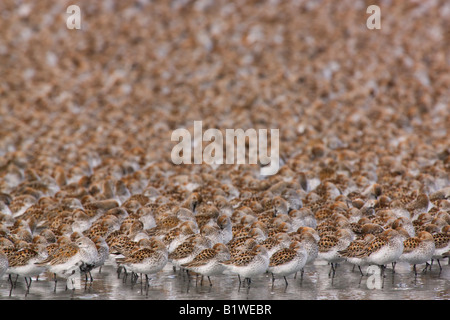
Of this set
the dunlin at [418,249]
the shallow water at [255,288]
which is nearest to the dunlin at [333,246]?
the shallow water at [255,288]

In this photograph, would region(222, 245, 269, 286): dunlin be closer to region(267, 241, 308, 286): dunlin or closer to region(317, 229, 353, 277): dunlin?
region(267, 241, 308, 286): dunlin

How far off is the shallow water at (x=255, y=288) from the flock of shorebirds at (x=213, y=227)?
0.78 ft

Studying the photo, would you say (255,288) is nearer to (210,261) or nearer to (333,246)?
(210,261)

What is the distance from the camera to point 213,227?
1391 cm

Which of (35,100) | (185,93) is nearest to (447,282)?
(185,93)

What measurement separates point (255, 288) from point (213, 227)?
1.72 metres

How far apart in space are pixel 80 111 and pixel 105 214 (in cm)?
1308

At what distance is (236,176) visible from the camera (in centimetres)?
1886

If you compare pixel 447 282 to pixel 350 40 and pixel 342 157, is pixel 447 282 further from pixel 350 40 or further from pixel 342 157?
pixel 350 40

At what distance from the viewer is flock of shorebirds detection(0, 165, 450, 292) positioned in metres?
12.4

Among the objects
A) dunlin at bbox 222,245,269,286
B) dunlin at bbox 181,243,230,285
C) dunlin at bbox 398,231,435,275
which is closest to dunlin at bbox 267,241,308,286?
dunlin at bbox 222,245,269,286

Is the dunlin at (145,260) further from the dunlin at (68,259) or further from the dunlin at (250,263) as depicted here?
the dunlin at (250,263)

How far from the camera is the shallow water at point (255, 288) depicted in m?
12.2

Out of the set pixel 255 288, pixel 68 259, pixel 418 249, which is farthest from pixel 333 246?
pixel 68 259
